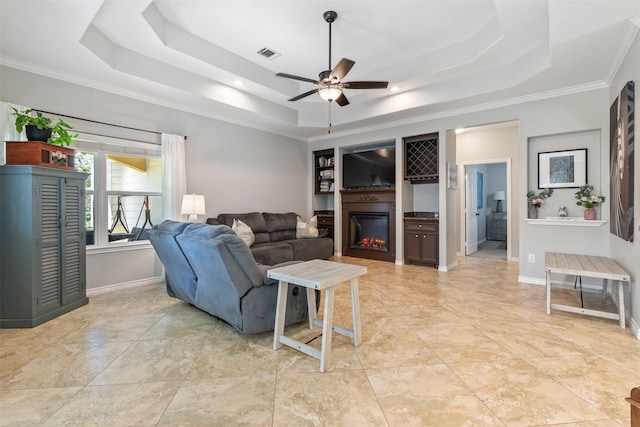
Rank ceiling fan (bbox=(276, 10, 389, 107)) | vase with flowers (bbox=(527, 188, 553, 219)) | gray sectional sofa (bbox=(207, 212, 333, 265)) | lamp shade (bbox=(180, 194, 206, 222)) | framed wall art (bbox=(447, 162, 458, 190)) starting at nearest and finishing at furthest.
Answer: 1. ceiling fan (bbox=(276, 10, 389, 107))
2. vase with flowers (bbox=(527, 188, 553, 219))
3. lamp shade (bbox=(180, 194, 206, 222))
4. gray sectional sofa (bbox=(207, 212, 333, 265))
5. framed wall art (bbox=(447, 162, 458, 190))

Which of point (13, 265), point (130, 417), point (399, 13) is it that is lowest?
point (130, 417)

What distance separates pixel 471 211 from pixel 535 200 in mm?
2974

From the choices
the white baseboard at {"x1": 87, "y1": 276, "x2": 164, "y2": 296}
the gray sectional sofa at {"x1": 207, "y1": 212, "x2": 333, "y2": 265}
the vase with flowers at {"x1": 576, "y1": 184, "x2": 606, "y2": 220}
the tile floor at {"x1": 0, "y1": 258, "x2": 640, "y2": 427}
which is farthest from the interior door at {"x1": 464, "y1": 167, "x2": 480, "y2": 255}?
the white baseboard at {"x1": 87, "y1": 276, "x2": 164, "y2": 296}

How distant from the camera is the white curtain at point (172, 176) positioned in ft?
14.2

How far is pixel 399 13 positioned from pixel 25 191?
13.4 feet

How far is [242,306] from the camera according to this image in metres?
2.39

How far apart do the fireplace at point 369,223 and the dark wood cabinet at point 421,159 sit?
0.51m

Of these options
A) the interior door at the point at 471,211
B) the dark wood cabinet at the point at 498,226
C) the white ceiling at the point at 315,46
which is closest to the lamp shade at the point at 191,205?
the white ceiling at the point at 315,46

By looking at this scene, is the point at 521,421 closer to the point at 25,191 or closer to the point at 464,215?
the point at 25,191

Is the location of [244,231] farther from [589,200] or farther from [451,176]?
[589,200]

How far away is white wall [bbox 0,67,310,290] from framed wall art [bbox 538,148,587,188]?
4.42m

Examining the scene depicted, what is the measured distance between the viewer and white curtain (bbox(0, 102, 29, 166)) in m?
3.03

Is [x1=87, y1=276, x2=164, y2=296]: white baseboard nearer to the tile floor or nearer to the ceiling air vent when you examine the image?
the tile floor

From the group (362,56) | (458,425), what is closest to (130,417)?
(458,425)
